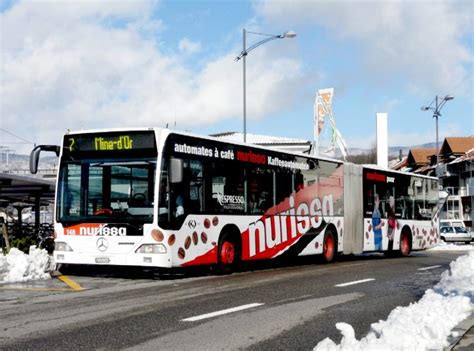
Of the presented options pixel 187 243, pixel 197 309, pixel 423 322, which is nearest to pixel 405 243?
pixel 187 243

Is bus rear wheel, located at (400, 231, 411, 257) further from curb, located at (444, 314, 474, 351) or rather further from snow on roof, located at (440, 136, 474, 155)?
snow on roof, located at (440, 136, 474, 155)

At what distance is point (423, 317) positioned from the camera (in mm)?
8227

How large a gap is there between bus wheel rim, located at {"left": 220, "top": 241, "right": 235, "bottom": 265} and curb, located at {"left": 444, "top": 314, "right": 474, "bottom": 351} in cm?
806

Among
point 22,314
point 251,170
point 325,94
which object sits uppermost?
point 325,94

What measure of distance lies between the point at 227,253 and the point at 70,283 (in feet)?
12.1

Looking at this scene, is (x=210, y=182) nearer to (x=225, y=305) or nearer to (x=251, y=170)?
(x=251, y=170)

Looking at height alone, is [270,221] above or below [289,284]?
above

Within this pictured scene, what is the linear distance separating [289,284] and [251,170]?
4.24 meters

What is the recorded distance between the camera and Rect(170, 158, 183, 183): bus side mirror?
1420 centimetres

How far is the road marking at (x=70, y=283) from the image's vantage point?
527 inches

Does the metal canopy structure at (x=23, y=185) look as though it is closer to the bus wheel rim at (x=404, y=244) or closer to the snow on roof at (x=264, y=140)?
the bus wheel rim at (x=404, y=244)

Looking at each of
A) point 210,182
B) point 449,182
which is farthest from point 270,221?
point 449,182

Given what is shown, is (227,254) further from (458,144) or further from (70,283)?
(458,144)

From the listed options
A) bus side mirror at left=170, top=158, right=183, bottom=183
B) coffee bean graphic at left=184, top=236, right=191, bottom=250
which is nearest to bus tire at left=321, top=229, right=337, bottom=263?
coffee bean graphic at left=184, top=236, right=191, bottom=250
